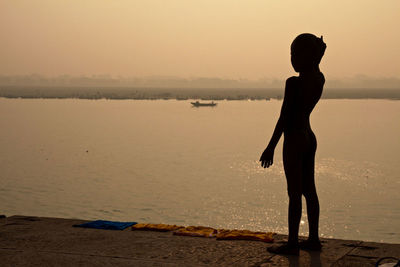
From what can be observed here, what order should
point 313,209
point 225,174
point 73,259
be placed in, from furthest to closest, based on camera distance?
point 225,174 → point 313,209 → point 73,259

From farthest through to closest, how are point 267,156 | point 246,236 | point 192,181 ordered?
point 192,181 → point 246,236 → point 267,156

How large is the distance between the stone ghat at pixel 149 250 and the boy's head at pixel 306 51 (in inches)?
86.1

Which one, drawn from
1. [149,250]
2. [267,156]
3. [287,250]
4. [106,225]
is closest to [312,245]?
[287,250]

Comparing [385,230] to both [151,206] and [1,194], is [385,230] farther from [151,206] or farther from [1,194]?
[1,194]

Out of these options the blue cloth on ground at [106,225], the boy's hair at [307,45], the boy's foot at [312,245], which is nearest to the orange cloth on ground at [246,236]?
the boy's foot at [312,245]

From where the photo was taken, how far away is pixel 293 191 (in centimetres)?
712

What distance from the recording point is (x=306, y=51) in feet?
23.3

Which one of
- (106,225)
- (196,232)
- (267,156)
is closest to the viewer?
(267,156)

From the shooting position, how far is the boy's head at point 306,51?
7.08 m

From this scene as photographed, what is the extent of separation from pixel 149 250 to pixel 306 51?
9.66ft

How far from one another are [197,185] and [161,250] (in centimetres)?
2067

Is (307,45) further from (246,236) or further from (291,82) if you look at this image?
(246,236)

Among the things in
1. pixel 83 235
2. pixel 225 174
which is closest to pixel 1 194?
pixel 225 174

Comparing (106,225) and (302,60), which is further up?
(302,60)
